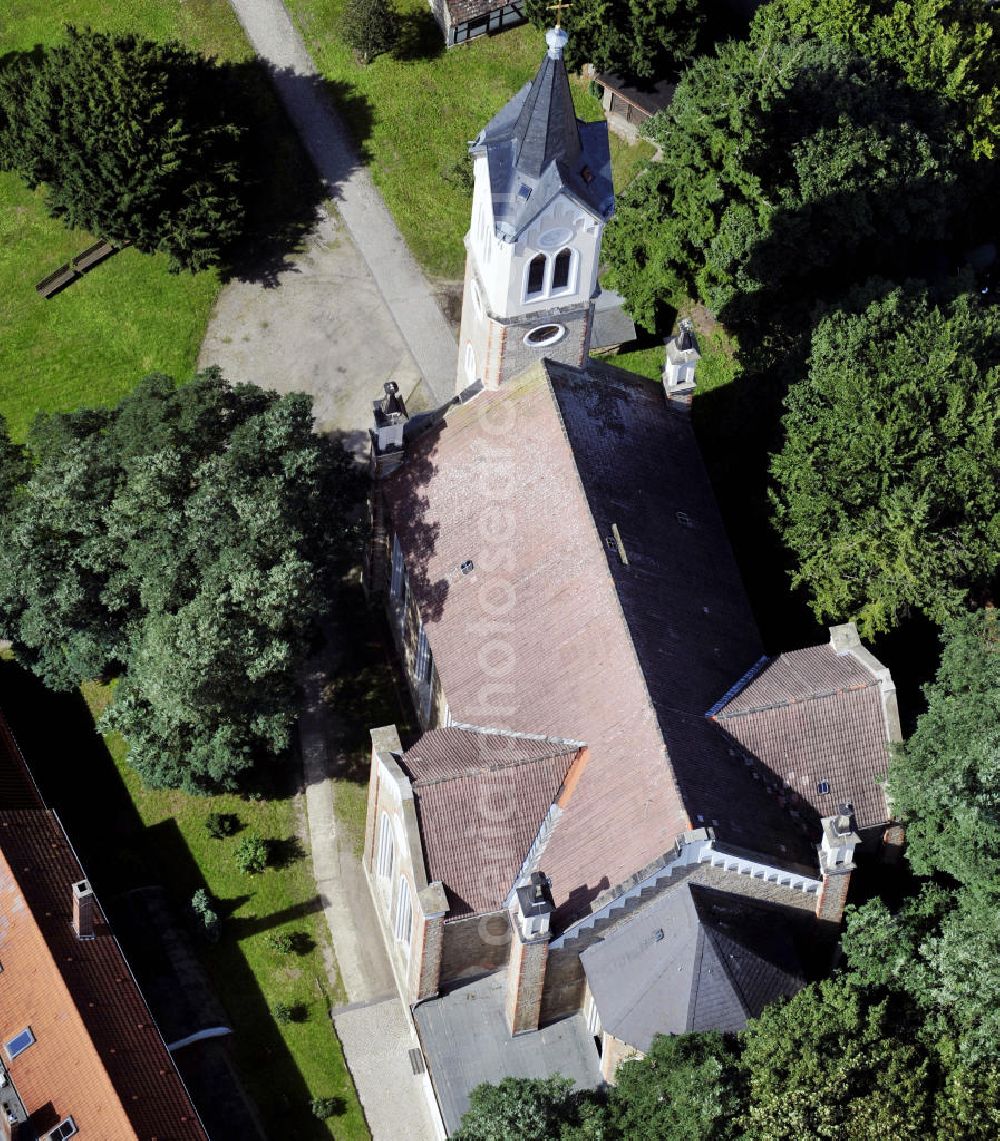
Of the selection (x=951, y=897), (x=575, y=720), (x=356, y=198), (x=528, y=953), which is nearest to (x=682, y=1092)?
(x=528, y=953)

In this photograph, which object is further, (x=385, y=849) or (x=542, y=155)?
(x=385, y=849)

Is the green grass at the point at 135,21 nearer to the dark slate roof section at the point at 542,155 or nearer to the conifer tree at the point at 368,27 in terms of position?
the conifer tree at the point at 368,27

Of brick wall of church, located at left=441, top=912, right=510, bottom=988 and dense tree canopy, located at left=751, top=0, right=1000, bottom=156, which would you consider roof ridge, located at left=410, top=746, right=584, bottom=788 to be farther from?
dense tree canopy, located at left=751, top=0, right=1000, bottom=156

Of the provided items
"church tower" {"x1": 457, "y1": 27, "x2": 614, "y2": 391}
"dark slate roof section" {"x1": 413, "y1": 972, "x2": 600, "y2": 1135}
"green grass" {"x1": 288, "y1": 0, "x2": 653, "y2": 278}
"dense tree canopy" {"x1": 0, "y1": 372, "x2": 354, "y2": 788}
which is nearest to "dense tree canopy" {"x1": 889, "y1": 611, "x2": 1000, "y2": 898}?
"dark slate roof section" {"x1": 413, "y1": 972, "x2": 600, "y2": 1135}

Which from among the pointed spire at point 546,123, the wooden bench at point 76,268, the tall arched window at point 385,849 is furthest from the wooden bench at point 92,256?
the tall arched window at point 385,849

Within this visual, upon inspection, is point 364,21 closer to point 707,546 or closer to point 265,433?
point 265,433

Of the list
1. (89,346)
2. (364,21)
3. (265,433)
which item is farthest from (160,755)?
(364,21)

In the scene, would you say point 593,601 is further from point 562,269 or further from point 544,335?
point 562,269
